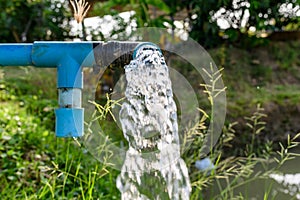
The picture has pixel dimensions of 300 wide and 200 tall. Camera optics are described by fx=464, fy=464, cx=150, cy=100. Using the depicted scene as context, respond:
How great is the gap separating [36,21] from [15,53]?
10.5 ft

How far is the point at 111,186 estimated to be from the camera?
6.91ft

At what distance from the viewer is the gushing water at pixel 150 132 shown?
111 cm

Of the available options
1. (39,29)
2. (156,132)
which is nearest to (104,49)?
(156,132)

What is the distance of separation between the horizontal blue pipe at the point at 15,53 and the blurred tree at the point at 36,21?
2.99 metres

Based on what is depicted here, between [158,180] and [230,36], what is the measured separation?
2595mm

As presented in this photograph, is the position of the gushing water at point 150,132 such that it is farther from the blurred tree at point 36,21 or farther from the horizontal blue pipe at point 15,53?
the blurred tree at point 36,21

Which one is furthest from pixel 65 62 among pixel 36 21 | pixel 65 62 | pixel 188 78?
pixel 36 21

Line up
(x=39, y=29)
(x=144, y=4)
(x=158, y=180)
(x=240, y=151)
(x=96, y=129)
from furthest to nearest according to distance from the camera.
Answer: (x=39, y=29) → (x=144, y=4) → (x=240, y=151) → (x=96, y=129) → (x=158, y=180)

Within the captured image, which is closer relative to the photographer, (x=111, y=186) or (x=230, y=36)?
(x=111, y=186)

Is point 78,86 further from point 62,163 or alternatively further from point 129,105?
point 62,163

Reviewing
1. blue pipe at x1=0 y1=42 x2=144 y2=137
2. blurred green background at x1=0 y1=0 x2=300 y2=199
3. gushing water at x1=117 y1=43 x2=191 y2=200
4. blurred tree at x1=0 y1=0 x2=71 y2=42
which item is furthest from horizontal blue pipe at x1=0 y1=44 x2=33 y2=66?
blurred tree at x1=0 y1=0 x2=71 y2=42

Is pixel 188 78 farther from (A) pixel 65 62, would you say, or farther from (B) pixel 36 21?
(A) pixel 65 62

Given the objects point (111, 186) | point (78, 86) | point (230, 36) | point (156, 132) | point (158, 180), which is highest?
point (230, 36)

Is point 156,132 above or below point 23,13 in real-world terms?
below
